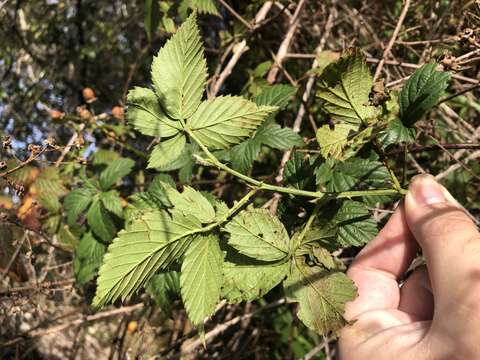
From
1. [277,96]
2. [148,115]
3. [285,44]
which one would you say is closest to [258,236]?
[148,115]

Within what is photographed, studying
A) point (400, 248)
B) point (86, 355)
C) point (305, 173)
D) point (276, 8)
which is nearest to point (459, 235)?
point (400, 248)

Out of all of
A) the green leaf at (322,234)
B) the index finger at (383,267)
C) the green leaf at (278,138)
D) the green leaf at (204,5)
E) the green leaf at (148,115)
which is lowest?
the index finger at (383,267)

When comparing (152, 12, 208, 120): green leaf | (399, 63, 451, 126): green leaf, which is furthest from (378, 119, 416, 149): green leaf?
(152, 12, 208, 120): green leaf

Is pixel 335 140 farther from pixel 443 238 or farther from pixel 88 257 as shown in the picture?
pixel 88 257

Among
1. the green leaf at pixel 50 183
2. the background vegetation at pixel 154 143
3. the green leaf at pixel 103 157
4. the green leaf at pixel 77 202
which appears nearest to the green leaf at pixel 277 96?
the background vegetation at pixel 154 143

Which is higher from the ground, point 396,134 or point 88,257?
point 396,134

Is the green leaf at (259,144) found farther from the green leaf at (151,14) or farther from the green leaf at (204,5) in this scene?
the green leaf at (151,14)
